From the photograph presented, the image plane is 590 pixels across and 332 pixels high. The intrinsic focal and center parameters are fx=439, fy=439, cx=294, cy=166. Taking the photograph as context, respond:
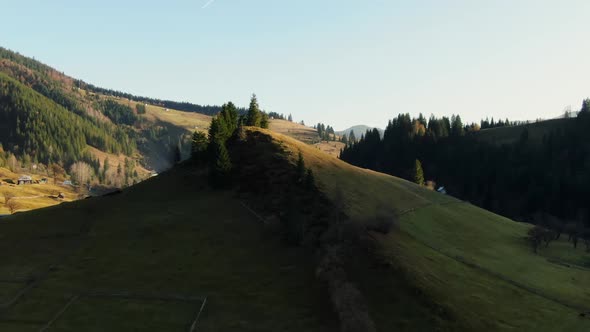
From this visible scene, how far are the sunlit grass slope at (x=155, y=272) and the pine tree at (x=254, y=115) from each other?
56.0 metres

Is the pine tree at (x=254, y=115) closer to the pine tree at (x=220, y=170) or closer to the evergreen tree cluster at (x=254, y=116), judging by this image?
the evergreen tree cluster at (x=254, y=116)

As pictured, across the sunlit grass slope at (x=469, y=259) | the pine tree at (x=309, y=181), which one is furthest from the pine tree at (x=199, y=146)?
the pine tree at (x=309, y=181)

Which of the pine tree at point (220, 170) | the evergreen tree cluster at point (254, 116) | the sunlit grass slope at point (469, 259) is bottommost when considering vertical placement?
the sunlit grass slope at point (469, 259)

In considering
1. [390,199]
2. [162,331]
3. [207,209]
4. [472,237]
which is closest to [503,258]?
[472,237]

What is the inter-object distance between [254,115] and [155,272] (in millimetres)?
91040

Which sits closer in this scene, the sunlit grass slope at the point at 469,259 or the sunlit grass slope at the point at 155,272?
the sunlit grass slope at the point at 155,272

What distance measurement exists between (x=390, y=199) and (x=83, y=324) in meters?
79.5

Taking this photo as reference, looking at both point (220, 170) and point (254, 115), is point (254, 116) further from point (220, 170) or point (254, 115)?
point (220, 170)

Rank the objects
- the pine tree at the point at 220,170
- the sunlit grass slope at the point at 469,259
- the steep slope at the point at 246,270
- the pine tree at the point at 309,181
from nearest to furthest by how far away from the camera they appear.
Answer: the steep slope at the point at 246,270 → the sunlit grass slope at the point at 469,259 → the pine tree at the point at 309,181 → the pine tree at the point at 220,170

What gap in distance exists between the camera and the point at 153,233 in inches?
3287

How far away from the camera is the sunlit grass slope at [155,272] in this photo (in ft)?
186

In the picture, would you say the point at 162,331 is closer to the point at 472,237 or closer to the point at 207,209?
the point at 207,209

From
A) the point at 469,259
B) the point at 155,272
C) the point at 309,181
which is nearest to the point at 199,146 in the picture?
the point at 309,181

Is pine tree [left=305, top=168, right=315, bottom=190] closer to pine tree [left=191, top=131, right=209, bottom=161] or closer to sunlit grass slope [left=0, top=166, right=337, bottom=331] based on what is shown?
sunlit grass slope [left=0, top=166, right=337, bottom=331]
